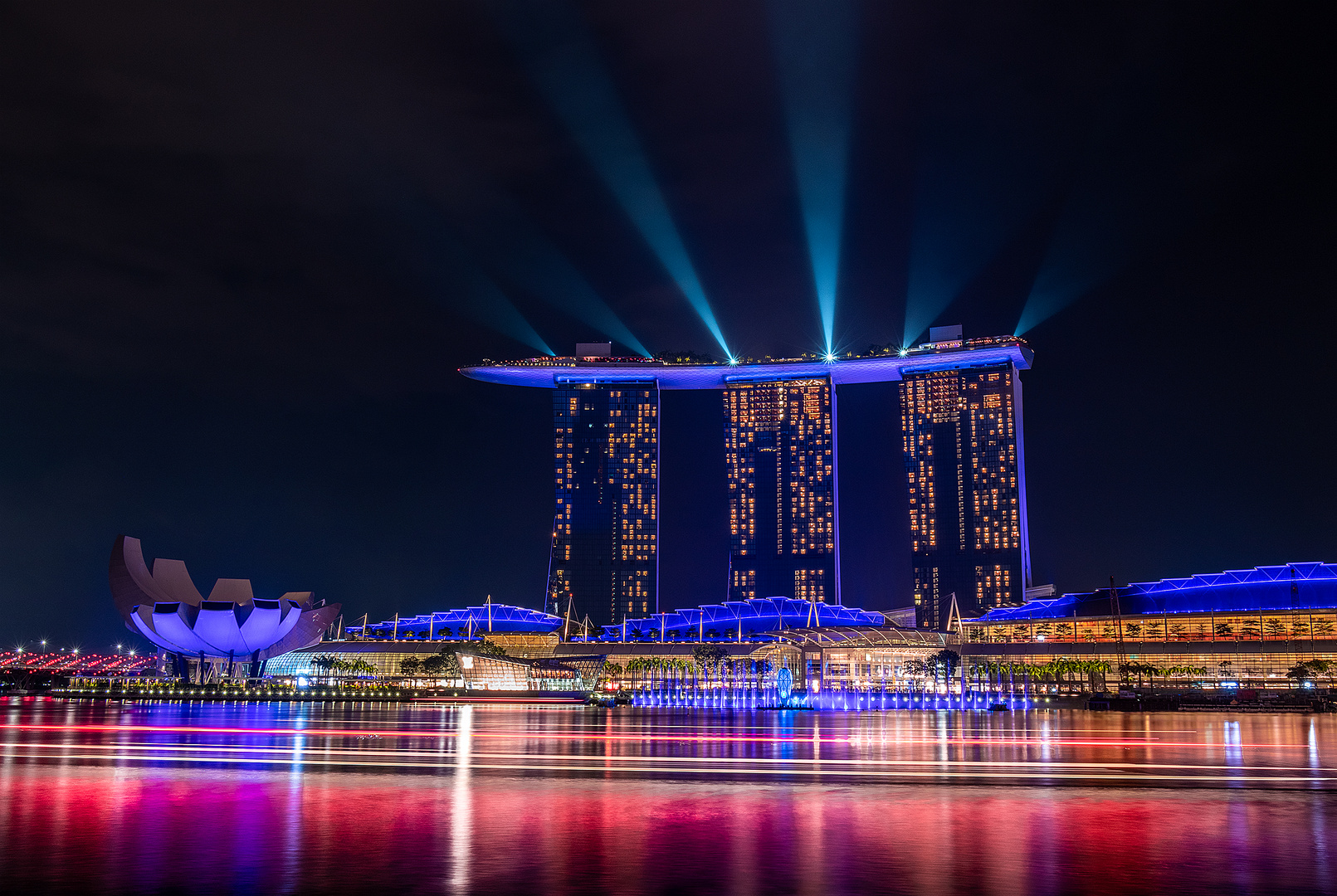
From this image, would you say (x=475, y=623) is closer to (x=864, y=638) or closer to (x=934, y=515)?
(x=864, y=638)

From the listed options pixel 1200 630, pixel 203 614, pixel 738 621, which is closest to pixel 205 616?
pixel 203 614

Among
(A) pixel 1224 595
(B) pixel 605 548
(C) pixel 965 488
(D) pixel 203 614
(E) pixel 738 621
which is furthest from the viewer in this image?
(B) pixel 605 548

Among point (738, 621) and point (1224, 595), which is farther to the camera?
point (738, 621)

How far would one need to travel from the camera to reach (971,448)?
188000mm

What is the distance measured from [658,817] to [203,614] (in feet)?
284

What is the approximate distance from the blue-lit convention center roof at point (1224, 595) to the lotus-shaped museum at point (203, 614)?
89.0 metres

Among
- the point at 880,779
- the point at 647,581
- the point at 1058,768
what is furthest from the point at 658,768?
the point at 647,581

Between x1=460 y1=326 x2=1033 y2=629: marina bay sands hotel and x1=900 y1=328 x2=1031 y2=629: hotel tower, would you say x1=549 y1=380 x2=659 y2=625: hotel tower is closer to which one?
x1=460 y1=326 x2=1033 y2=629: marina bay sands hotel

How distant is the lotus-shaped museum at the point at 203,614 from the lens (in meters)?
88.9

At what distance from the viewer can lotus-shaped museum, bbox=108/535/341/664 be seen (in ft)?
292

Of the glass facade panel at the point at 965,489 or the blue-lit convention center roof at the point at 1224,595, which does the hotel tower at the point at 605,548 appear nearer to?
the glass facade panel at the point at 965,489

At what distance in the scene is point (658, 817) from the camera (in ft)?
39.1

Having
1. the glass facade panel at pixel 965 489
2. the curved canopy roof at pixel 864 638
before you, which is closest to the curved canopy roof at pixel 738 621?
the curved canopy roof at pixel 864 638

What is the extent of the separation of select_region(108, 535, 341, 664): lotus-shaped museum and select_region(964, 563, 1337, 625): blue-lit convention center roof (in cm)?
8897
